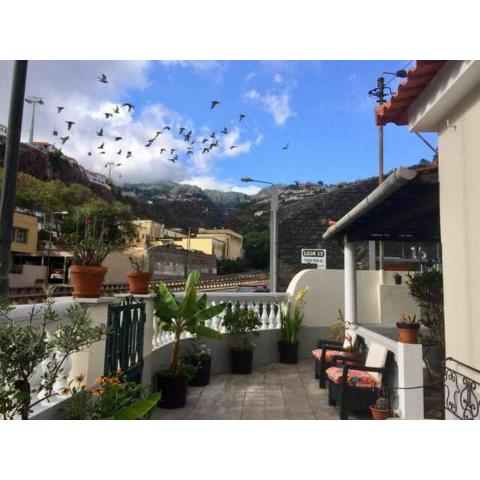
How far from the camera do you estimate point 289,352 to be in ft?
23.6

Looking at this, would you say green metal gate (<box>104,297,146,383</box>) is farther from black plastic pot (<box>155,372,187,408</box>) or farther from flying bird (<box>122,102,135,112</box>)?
flying bird (<box>122,102,135,112</box>)

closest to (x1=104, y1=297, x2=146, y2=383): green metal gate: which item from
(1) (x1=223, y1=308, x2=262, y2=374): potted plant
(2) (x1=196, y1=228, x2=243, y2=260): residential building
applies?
(1) (x1=223, y1=308, x2=262, y2=374): potted plant

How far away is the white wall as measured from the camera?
7.84 m

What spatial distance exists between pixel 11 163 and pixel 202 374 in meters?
3.49

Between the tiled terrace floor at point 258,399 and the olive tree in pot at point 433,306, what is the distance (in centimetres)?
156

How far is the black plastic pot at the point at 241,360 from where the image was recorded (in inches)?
252

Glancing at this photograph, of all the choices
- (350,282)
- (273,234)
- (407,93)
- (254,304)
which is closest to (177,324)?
(254,304)

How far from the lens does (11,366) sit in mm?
2119

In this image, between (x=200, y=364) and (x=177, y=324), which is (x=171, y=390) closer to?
(x=177, y=324)

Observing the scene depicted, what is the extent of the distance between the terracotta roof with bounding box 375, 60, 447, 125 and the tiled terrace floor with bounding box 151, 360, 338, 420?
3091 millimetres
